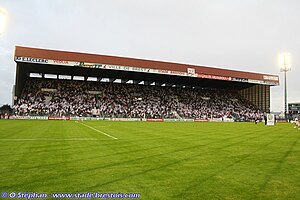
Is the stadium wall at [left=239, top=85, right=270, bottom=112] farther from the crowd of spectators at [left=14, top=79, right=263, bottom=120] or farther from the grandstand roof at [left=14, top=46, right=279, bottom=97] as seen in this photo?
the grandstand roof at [left=14, top=46, right=279, bottom=97]

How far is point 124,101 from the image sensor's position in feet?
175

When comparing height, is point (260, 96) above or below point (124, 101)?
above

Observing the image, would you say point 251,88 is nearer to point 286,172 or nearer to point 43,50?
Result: point 43,50

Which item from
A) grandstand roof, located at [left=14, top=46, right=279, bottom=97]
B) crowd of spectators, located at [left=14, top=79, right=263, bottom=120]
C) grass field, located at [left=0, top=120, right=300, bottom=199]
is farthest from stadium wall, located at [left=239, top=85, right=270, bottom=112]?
grass field, located at [left=0, top=120, right=300, bottom=199]

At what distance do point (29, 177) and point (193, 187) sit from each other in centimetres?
349

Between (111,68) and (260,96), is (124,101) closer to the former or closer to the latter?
(111,68)

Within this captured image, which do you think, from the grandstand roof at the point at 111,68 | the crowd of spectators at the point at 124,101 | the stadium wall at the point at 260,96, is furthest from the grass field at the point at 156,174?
the stadium wall at the point at 260,96

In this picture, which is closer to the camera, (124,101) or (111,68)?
(111,68)

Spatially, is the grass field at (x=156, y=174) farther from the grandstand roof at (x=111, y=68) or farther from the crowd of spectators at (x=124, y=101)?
the crowd of spectators at (x=124, y=101)

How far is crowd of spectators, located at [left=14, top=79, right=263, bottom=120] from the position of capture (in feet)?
154

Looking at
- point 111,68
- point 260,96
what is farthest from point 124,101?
point 260,96

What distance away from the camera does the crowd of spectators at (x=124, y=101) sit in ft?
154

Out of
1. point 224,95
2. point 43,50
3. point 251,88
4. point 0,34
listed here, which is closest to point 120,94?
point 43,50

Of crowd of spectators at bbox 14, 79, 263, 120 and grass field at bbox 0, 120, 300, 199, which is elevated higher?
crowd of spectators at bbox 14, 79, 263, 120
